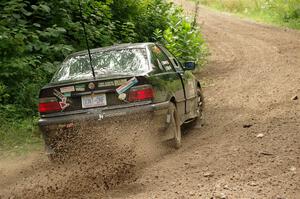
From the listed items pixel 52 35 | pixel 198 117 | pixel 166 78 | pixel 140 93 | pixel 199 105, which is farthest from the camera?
pixel 52 35

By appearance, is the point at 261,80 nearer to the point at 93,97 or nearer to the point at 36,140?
the point at 36,140

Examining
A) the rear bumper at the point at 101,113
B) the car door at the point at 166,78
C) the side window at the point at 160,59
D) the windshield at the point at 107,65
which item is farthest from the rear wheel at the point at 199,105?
the rear bumper at the point at 101,113

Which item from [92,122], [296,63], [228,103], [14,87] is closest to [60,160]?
[92,122]

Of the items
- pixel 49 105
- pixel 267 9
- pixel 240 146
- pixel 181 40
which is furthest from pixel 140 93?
pixel 267 9

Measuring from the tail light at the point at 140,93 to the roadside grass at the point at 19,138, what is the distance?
259 centimetres

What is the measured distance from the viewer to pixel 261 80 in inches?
535

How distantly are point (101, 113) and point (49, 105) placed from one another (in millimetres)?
716

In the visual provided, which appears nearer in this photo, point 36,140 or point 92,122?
point 92,122

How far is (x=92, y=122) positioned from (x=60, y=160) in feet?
2.36

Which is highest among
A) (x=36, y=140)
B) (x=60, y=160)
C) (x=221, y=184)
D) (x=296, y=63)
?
(x=221, y=184)

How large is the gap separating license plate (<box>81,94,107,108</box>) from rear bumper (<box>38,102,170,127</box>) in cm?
7

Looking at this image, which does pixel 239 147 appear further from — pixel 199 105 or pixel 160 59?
pixel 199 105

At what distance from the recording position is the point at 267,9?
31.2m

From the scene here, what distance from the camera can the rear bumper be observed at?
22.0 feet
